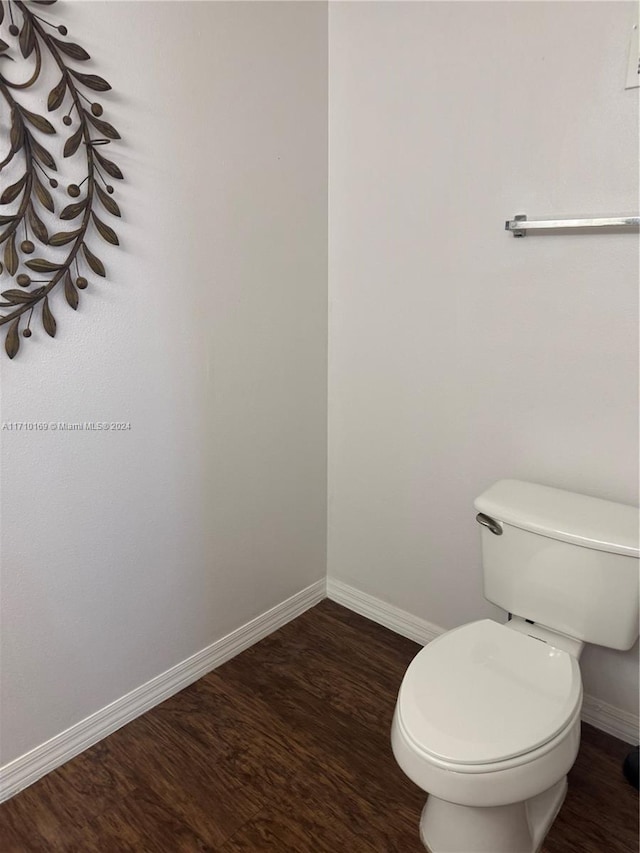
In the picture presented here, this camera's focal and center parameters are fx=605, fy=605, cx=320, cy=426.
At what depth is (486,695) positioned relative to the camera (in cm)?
131

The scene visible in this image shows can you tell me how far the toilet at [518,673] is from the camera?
1.20m

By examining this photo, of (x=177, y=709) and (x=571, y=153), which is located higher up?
(x=571, y=153)

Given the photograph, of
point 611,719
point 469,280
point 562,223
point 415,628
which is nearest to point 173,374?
point 469,280

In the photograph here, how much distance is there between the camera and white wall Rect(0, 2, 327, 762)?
1.46 metres

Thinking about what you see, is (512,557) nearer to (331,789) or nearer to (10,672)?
(331,789)

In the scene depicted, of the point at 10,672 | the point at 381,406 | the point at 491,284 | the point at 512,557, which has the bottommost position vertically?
the point at 10,672

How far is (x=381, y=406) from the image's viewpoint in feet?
6.69

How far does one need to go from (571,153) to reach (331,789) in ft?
5.61

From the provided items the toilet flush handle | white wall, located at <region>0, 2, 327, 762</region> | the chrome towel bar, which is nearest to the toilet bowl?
the toilet flush handle

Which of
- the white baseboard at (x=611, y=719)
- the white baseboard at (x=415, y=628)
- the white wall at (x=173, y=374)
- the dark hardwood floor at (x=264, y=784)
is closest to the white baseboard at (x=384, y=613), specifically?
the white baseboard at (x=415, y=628)

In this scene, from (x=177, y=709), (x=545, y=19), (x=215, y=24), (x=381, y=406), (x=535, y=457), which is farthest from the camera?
(x=381, y=406)

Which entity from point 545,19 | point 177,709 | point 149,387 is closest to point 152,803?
point 177,709

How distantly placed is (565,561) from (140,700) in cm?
127

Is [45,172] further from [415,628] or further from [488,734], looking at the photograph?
[415,628]
